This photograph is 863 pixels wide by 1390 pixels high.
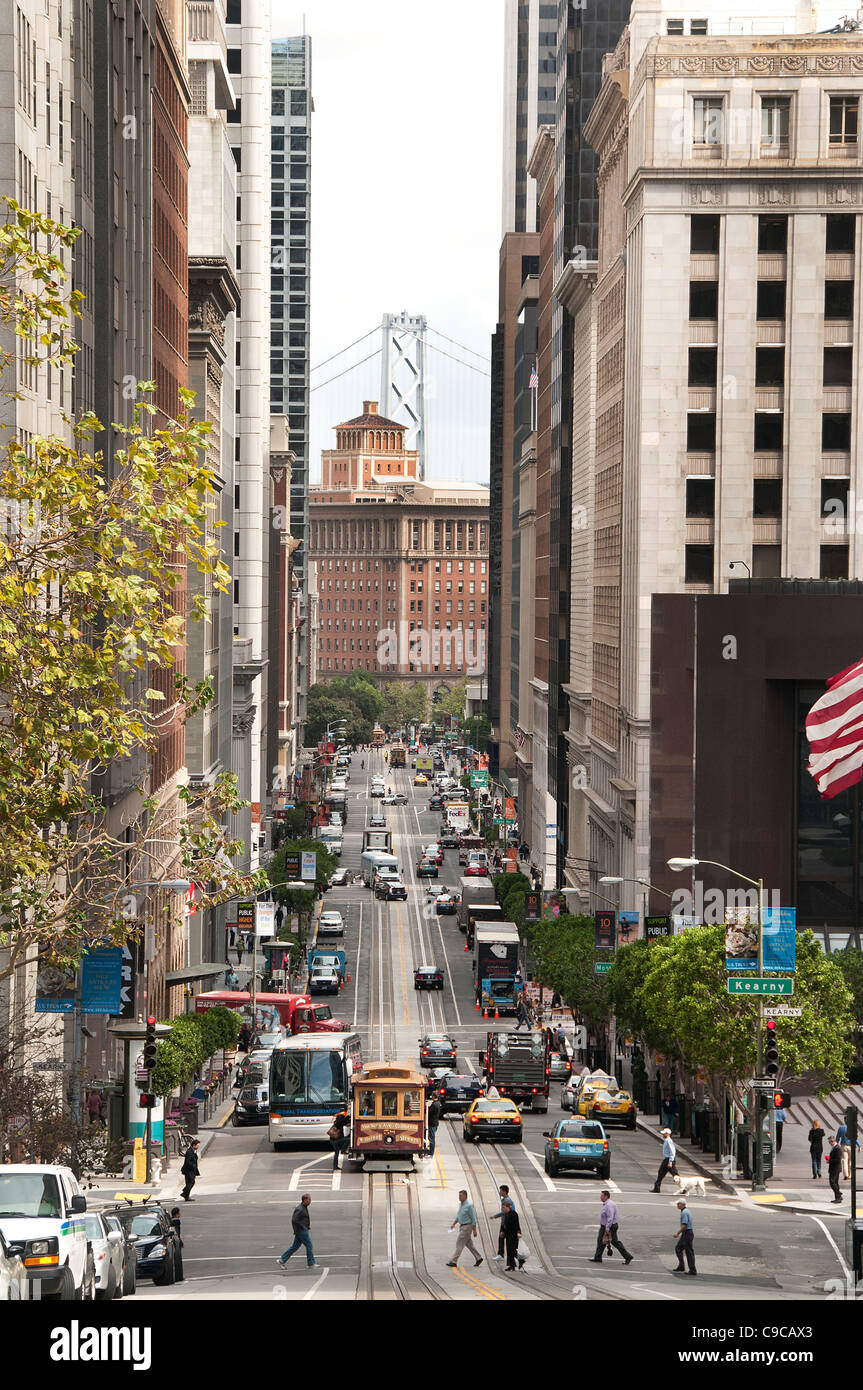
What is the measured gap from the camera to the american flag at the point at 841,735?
1658 inches

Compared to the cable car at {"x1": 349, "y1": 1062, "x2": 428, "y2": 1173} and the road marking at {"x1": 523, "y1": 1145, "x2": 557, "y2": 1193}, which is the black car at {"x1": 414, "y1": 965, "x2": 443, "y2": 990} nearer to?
the road marking at {"x1": 523, "y1": 1145, "x2": 557, "y2": 1193}

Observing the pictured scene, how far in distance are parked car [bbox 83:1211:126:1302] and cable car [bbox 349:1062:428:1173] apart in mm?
23259

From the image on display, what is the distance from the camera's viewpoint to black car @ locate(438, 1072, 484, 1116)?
218 ft

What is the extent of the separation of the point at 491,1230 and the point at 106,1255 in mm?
15205

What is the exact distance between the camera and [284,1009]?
296 ft

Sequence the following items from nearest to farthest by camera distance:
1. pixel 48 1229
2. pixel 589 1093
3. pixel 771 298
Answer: pixel 48 1229, pixel 589 1093, pixel 771 298

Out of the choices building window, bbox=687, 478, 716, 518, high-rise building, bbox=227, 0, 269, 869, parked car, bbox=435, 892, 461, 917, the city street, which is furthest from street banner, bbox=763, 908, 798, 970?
high-rise building, bbox=227, 0, 269, 869

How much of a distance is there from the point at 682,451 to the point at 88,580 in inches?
2702

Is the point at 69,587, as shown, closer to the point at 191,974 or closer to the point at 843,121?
the point at 191,974

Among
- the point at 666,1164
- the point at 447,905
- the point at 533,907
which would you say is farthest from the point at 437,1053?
the point at 447,905

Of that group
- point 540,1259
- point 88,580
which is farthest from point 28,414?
point 88,580

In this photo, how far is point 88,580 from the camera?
21.9 metres

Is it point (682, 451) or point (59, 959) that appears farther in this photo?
point (682, 451)

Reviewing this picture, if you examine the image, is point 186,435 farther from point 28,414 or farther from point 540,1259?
point 28,414
